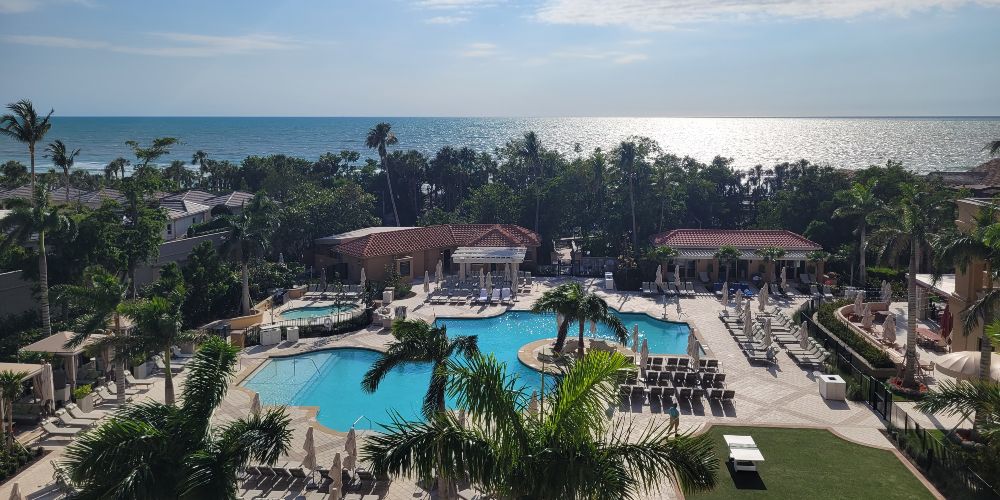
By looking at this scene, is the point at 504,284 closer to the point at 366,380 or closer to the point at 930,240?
the point at 930,240

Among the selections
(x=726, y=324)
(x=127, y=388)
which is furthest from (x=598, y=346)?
(x=127, y=388)

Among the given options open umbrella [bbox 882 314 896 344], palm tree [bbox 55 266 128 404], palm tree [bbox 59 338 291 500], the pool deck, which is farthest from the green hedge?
palm tree [bbox 55 266 128 404]

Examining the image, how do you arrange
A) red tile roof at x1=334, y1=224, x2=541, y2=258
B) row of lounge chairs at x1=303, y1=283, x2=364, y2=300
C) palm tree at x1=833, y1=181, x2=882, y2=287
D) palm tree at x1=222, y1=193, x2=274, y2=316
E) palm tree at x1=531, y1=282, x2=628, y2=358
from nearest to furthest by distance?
palm tree at x1=531, y1=282, x2=628, y2=358
palm tree at x1=222, y1=193, x2=274, y2=316
row of lounge chairs at x1=303, y1=283, x2=364, y2=300
palm tree at x1=833, y1=181, x2=882, y2=287
red tile roof at x1=334, y1=224, x2=541, y2=258

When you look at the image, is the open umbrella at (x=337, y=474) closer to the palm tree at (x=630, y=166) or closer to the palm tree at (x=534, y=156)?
the palm tree at (x=630, y=166)

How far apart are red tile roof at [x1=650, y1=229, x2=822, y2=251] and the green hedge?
8.91m

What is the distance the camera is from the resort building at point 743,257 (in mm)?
37781

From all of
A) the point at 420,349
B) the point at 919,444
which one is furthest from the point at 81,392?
the point at 919,444

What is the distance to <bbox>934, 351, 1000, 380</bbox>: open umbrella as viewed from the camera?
18.4 meters

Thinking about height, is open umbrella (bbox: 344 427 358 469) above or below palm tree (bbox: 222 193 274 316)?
below

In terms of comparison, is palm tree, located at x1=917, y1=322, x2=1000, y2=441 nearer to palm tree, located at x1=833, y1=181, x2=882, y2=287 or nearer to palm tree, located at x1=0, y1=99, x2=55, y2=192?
palm tree, located at x1=833, y1=181, x2=882, y2=287

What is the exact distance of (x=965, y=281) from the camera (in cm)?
2394

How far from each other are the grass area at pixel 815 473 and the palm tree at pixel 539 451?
5815mm

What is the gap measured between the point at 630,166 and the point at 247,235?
23865 millimetres

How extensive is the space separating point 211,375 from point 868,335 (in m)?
22.9
